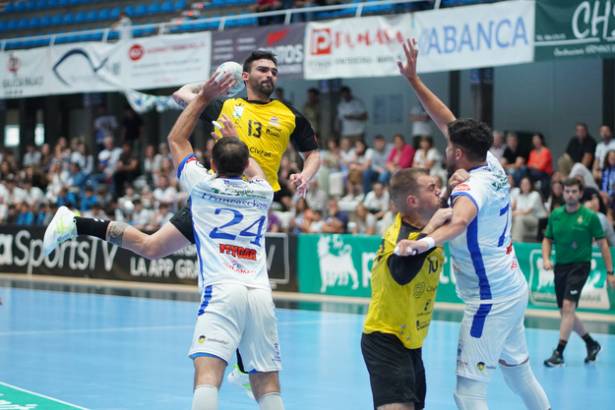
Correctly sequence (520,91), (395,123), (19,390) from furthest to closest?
(395,123) < (520,91) < (19,390)

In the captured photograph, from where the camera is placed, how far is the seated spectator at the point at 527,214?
1920 cm

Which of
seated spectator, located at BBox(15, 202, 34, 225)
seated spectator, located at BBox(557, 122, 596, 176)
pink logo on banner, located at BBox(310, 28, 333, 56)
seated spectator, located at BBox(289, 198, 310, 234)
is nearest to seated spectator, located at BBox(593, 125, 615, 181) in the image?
seated spectator, located at BBox(557, 122, 596, 176)

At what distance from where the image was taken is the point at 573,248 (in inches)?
474

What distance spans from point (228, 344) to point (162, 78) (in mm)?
20479

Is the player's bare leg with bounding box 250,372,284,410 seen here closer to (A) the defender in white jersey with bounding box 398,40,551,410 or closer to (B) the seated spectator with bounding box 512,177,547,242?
(A) the defender in white jersey with bounding box 398,40,551,410

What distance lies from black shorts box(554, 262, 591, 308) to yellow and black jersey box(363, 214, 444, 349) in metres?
6.19

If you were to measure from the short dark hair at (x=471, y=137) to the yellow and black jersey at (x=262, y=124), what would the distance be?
1.99 meters

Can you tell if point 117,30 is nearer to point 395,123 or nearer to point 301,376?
point 395,123

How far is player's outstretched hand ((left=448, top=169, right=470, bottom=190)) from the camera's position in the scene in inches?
246

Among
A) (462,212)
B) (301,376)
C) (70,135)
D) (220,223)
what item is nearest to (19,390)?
(301,376)

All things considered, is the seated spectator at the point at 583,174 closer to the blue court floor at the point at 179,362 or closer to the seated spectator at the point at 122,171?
the blue court floor at the point at 179,362

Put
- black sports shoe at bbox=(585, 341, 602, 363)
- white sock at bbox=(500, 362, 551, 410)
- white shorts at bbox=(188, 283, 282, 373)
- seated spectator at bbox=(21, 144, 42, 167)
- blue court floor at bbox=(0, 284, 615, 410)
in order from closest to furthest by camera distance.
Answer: white shorts at bbox=(188, 283, 282, 373)
white sock at bbox=(500, 362, 551, 410)
blue court floor at bbox=(0, 284, 615, 410)
black sports shoe at bbox=(585, 341, 602, 363)
seated spectator at bbox=(21, 144, 42, 167)

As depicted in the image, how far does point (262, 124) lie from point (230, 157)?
185 centimetres

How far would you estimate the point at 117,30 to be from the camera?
28.1 meters
